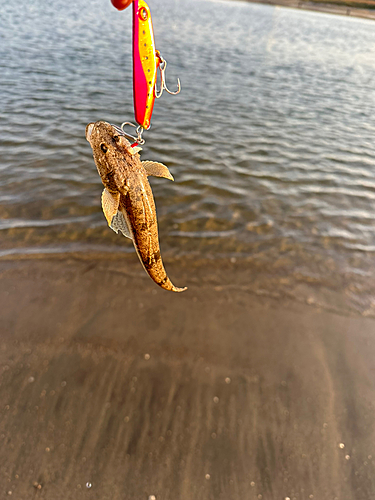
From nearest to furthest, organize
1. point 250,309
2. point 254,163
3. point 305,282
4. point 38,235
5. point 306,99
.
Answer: point 250,309 → point 305,282 → point 38,235 → point 254,163 → point 306,99

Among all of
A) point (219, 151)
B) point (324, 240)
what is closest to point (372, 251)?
point (324, 240)

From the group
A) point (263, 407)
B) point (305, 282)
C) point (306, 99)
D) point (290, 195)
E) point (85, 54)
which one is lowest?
point (263, 407)

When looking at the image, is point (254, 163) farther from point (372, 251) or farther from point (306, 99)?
point (306, 99)

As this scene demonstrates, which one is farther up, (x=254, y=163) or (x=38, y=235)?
(x=254, y=163)

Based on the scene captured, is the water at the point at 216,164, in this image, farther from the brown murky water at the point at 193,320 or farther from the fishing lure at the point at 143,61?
the fishing lure at the point at 143,61

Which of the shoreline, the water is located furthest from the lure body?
the shoreline

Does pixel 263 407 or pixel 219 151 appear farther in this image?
pixel 219 151

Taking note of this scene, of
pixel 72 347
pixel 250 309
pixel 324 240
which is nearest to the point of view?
pixel 72 347
